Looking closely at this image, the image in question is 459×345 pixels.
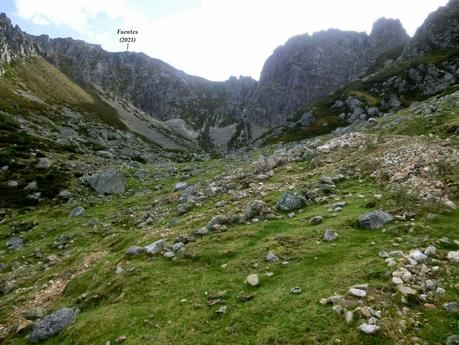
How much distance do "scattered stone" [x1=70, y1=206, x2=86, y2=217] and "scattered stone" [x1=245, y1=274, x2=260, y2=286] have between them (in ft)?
100

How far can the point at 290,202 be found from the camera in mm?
21094

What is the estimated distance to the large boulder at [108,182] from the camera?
48969 millimetres

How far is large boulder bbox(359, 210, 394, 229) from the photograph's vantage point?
15953 millimetres

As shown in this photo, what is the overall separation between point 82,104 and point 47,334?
152 m

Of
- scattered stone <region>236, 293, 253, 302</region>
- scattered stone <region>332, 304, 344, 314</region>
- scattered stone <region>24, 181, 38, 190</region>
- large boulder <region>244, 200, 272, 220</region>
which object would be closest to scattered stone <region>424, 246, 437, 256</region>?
scattered stone <region>332, 304, 344, 314</region>

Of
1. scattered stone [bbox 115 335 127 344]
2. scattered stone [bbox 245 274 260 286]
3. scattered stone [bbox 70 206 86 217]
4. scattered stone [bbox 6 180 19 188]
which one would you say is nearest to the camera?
scattered stone [bbox 115 335 127 344]

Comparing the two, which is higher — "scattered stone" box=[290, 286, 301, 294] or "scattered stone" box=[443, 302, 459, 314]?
"scattered stone" box=[443, 302, 459, 314]

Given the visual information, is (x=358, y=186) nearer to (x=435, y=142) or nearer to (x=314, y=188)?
(x=314, y=188)

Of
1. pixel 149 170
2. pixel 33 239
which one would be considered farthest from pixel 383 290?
pixel 149 170

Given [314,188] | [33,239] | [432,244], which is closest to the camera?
[432,244]

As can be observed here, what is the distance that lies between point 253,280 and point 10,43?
175 metres

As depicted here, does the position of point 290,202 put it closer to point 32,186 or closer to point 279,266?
point 279,266

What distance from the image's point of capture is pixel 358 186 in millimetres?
22703

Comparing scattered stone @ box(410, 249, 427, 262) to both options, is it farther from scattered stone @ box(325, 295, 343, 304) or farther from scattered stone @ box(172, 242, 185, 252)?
scattered stone @ box(172, 242, 185, 252)
